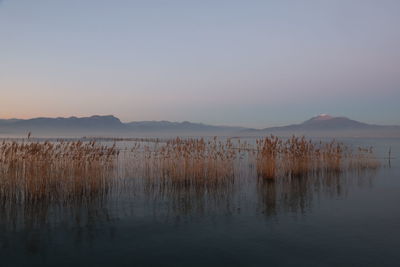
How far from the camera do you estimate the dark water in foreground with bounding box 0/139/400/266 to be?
5996 mm

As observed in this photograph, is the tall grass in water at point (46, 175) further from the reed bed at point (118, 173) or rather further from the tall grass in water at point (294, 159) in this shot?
the tall grass in water at point (294, 159)

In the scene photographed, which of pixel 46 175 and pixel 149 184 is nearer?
pixel 46 175

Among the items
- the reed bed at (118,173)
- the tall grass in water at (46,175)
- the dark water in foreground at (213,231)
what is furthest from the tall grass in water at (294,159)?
the tall grass in water at (46,175)

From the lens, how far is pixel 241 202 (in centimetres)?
1022

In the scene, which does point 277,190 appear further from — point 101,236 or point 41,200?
point 41,200

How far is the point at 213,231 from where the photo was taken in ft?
Answer: 24.6

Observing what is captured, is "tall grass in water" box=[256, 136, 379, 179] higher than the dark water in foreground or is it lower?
higher

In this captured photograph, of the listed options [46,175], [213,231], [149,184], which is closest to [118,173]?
[149,184]

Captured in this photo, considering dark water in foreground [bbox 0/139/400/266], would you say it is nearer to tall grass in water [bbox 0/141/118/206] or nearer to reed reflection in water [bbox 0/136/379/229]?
reed reflection in water [bbox 0/136/379/229]

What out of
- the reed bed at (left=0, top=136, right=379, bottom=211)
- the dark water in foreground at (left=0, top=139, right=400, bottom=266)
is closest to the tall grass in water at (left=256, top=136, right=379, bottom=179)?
the reed bed at (left=0, top=136, right=379, bottom=211)

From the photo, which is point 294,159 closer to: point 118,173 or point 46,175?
point 118,173

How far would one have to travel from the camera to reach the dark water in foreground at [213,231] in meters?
6.00

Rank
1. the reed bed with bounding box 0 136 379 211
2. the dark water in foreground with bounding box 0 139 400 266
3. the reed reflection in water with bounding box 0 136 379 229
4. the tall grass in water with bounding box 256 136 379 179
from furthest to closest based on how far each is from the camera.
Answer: the tall grass in water with bounding box 256 136 379 179 → the reed bed with bounding box 0 136 379 211 → the reed reflection in water with bounding box 0 136 379 229 → the dark water in foreground with bounding box 0 139 400 266

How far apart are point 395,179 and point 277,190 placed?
273 inches
